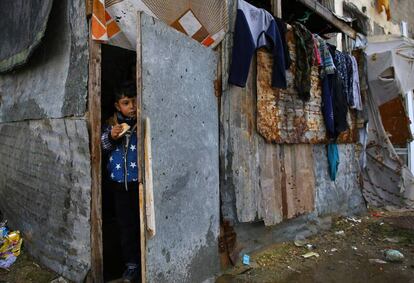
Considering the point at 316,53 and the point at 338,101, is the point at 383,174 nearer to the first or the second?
the point at 338,101

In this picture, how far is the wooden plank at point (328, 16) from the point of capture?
211 inches

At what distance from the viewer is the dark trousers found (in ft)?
10.5

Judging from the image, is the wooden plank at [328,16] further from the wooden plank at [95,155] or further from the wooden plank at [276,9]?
the wooden plank at [95,155]

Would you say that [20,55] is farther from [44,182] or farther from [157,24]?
[157,24]

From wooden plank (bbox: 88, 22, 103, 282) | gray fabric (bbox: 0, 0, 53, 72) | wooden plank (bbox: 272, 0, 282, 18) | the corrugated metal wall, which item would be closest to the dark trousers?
wooden plank (bbox: 88, 22, 103, 282)

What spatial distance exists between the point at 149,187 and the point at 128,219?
0.85 m

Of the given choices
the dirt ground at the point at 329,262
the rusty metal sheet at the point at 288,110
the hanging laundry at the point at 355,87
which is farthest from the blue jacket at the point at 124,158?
the hanging laundry at the point at 355,87

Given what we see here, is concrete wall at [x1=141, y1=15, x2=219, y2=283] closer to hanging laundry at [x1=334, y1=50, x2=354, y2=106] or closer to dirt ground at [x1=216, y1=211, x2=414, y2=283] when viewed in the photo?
dirt ground at [x1=216, y1=211, x2=414, y2=283]

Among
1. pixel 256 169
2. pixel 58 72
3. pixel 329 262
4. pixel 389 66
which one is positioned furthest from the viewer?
pixel 389 66

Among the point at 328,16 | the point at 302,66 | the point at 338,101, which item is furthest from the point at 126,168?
the point at 328,16

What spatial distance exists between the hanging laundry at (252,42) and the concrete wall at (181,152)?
1.03 feet

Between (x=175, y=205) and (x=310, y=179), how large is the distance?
9.02 feet

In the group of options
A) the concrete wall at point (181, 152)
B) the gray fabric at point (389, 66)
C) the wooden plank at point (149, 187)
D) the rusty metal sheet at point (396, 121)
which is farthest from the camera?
the rusty metal sheet at point (396, 121)

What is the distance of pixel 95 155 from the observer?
116 inches
